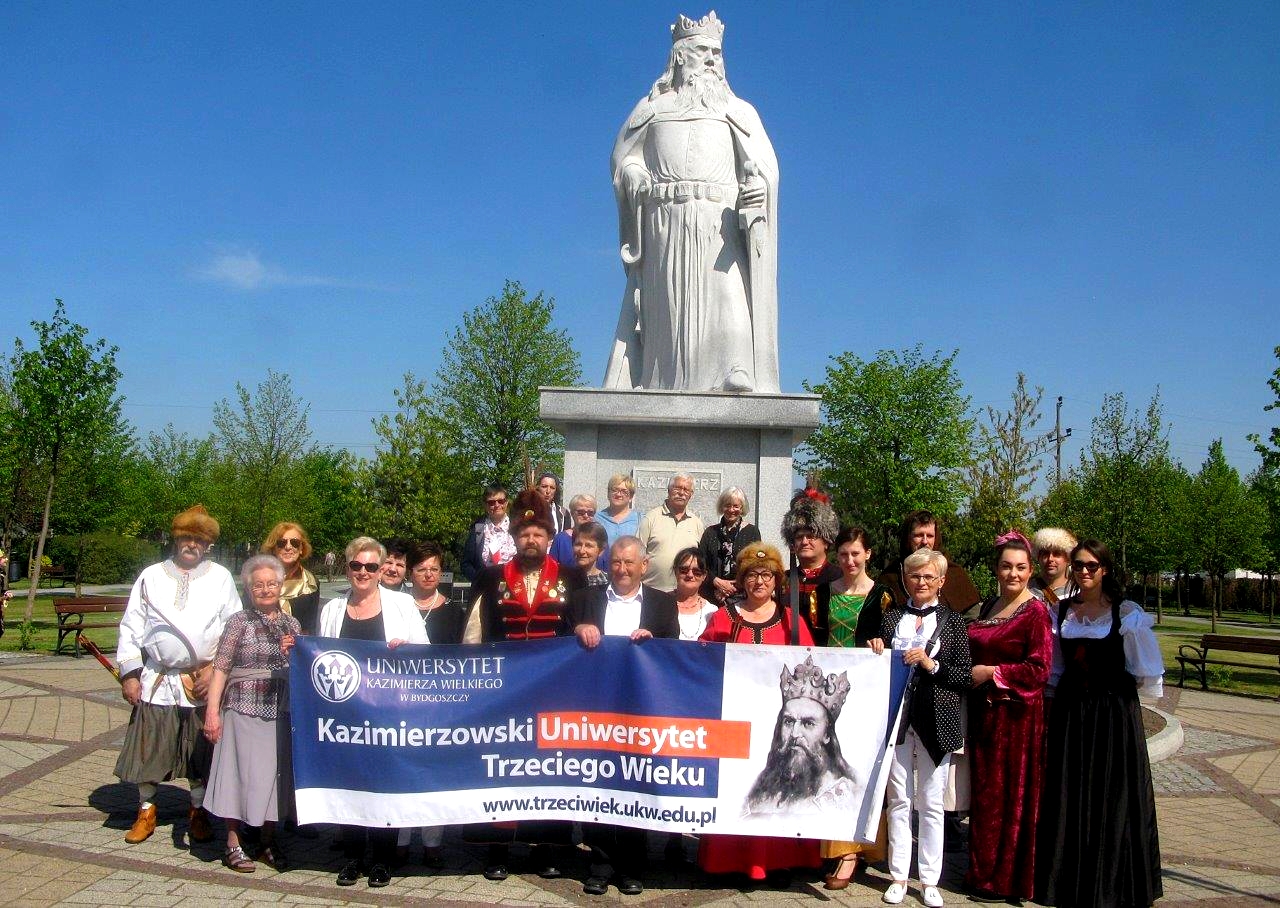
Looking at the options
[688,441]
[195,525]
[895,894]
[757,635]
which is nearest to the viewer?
[895,894]

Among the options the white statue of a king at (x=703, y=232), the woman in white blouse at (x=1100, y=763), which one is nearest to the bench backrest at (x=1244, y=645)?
the white statue of a king at (x=703, y=232)

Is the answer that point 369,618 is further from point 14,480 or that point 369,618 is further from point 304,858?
point 14,480

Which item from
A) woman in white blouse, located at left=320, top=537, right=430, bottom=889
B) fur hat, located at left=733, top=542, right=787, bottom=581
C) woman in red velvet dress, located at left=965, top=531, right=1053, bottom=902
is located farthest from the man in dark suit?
woman in red velvet dress, located at left=965, top=531, right=1053, bottom=902

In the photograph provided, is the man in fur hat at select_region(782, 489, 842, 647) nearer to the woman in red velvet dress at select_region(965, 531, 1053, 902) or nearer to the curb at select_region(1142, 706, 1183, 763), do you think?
the woman in red velvet dress at select_region(965, 531, 1053, 902)

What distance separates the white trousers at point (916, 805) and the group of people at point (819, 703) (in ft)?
0.04

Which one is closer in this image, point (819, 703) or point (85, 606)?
point (819, 703)

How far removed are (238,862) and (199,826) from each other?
25.6 inches

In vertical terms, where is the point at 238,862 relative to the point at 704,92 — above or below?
below

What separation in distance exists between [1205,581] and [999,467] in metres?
28.0

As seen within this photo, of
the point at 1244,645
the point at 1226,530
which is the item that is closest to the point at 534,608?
the point at 1244,645

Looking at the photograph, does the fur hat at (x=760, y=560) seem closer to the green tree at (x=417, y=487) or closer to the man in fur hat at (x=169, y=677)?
the man in fur hat at (x=169, y=677)

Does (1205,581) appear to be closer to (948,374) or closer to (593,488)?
(948,374)

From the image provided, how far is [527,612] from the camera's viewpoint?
5770 millimetres

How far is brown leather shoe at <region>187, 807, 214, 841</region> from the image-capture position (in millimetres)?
6027
